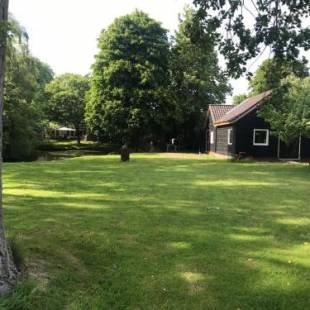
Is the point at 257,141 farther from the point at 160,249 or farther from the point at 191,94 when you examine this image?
the point at 160,249

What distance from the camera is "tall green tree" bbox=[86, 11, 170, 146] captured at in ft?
125

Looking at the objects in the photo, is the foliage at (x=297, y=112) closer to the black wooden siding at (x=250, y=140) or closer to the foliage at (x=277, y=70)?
the black wooden siding at (x=250, y=140)

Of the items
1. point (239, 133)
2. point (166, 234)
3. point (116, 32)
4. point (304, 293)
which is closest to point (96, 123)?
point (116, 32)

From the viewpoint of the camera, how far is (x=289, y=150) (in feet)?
91.2

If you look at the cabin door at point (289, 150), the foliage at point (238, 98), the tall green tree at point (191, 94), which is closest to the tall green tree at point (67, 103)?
the tall green tree at point (191, 94)

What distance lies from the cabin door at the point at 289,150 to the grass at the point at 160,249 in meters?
16.4

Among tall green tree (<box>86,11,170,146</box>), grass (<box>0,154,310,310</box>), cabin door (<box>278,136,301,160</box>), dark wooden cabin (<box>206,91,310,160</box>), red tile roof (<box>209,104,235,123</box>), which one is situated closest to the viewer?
grass (<box>0,154,310,310</box>)

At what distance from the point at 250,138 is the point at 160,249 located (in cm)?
2219

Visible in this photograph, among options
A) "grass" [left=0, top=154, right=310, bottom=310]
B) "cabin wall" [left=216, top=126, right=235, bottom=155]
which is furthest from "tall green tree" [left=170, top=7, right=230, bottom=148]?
"grass" [left=0, top=154, right=310, bottom=310]

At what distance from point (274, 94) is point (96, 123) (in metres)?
34.6

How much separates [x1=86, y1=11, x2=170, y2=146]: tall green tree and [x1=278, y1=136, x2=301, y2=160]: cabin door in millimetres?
13226

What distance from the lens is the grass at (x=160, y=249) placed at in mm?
4770

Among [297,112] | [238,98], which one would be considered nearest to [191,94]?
[238,98]

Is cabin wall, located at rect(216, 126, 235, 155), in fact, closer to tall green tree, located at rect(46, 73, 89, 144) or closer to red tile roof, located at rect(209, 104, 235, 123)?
red tile roof, located at rect(209, 104, 235, 123)
